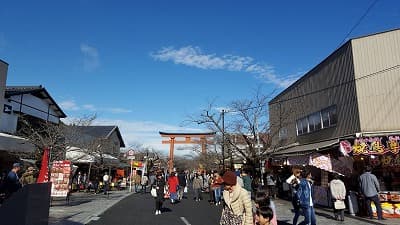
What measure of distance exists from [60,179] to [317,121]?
13.5 meters

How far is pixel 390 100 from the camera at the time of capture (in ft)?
A: 50.2

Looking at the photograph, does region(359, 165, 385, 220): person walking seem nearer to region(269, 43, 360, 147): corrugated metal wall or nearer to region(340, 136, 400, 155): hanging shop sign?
region(340, 136, 400, 155): hanging shop sign

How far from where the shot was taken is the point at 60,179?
17.5 m

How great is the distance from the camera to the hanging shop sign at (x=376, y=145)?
13.6 metres

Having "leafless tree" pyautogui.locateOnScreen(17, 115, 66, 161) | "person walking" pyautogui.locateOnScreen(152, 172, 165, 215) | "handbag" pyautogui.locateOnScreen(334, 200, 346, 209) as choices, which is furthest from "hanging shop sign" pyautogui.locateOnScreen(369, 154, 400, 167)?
"leafless tree" pyautogui.locateOnScreen(17, 115, 66, 161)

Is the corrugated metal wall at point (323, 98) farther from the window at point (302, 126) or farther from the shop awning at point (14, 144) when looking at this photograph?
the shop awning at point (14, 144)

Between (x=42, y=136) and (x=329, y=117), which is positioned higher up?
(x=42, y=136)

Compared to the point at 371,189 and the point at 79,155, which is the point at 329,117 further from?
the point at 79,155

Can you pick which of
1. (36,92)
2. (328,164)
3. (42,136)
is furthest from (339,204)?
(36,92)

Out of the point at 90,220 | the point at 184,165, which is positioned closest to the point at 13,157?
the point at 90,220

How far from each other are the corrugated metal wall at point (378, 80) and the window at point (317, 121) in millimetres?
2586

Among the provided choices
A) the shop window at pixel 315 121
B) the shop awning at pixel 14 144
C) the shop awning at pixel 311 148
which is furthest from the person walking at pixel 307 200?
the shop awning at pixel 14 144

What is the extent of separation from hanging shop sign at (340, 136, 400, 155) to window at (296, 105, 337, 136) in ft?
14.0

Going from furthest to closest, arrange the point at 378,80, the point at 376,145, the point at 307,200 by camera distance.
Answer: the point at 378,80 < the point at 376,145 < the point at 307,200
